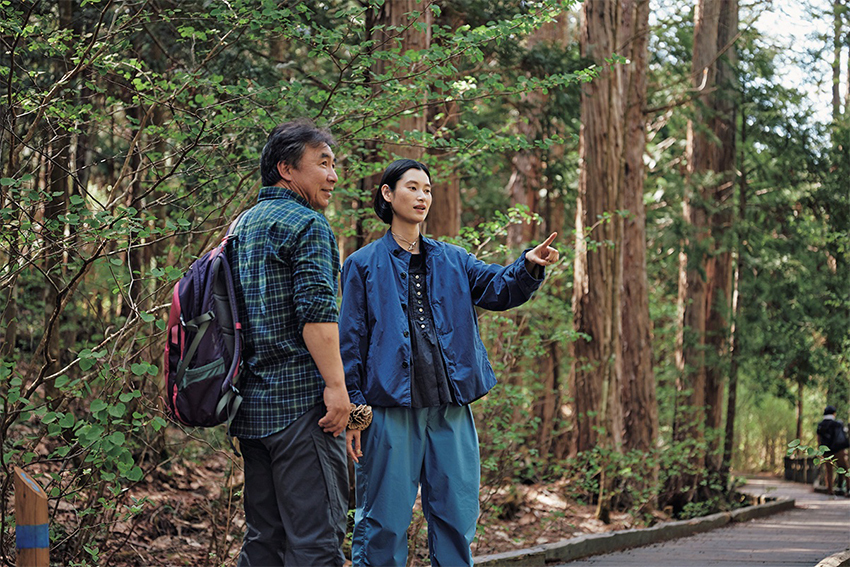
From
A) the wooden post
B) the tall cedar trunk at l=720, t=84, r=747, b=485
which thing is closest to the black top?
the wooden post

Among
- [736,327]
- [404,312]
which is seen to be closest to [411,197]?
[404,312]

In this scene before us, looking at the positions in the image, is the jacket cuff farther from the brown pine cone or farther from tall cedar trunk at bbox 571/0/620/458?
tall cedar trunk at bbox 571/0/620/458

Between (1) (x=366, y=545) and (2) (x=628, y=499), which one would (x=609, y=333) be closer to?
(2) (x=628, y=499)

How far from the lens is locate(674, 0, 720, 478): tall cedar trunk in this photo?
17.9 meters

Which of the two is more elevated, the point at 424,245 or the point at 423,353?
the point at 424,245

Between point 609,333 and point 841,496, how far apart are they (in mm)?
11841

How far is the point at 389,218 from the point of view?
15.3 feet

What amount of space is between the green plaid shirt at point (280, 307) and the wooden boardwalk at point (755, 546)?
4.57 metres

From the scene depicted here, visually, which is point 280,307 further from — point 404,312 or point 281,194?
point 404,312

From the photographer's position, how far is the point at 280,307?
3.45m

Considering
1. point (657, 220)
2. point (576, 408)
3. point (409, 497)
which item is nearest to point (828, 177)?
point (657, 220)

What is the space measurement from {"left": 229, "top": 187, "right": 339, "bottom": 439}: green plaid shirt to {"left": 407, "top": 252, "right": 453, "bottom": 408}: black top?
2.69ft

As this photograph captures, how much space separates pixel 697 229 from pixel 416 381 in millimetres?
15262

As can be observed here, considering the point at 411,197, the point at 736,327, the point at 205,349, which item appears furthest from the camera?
the point at 736,327
